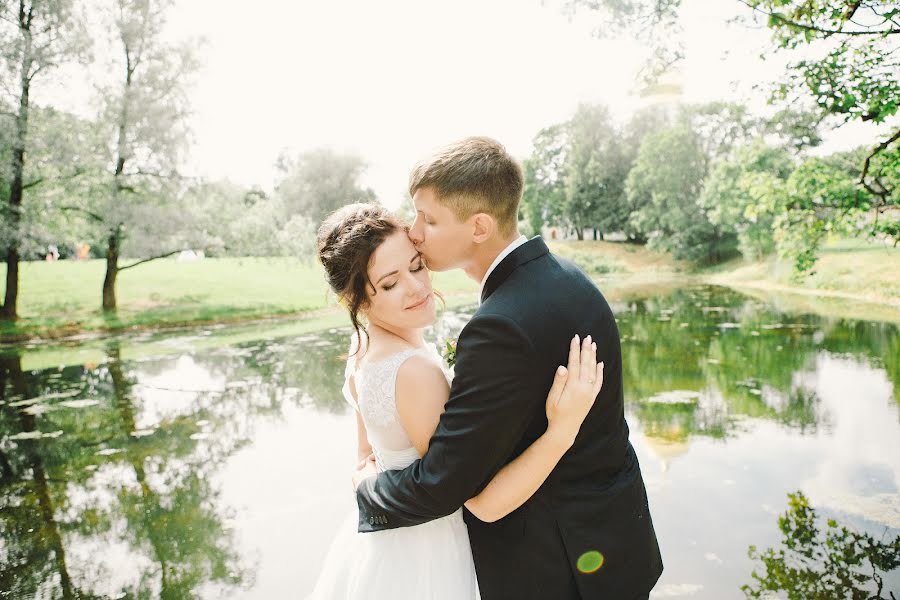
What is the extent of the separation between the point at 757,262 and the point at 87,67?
1276 inches

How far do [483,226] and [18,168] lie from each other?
62.1 ft

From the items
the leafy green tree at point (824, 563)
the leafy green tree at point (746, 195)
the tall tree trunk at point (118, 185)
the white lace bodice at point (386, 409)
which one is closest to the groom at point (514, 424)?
the white lace bodice at point (386, 409)

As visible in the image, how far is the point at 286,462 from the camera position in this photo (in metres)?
6.32

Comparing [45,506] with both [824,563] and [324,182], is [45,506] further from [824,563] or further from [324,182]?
[324,182]

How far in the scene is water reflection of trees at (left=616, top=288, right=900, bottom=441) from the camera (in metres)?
7.13

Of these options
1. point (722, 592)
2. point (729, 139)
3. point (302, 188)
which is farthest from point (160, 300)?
point (729, 139)

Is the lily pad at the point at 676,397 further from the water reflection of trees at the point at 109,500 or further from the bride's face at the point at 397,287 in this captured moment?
the bride's face at the point at 397,287

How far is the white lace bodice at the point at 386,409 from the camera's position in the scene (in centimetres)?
197

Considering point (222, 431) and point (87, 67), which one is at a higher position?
point (87, 67)

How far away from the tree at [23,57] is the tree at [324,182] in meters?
27.2

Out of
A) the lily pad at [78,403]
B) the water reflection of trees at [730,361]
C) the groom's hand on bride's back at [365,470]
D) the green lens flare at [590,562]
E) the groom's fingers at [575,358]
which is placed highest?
the groom's fingers at [575,358]

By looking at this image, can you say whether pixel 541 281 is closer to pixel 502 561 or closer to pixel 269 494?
pixel 502 561

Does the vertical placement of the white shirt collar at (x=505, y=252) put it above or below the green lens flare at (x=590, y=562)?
above

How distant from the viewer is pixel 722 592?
3.57m
